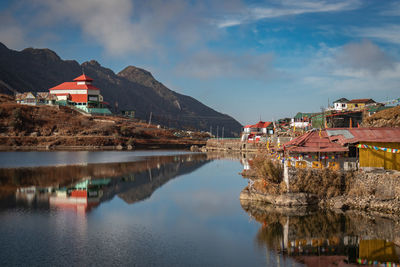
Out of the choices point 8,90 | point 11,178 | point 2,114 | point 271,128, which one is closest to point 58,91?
point 2,114

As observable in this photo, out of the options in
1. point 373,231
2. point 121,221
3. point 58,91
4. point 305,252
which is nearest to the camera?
point 305,252

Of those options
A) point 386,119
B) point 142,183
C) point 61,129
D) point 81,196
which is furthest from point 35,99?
point 386,119

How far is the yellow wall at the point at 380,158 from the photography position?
1115 inches

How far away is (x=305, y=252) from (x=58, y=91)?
12287 centimetres

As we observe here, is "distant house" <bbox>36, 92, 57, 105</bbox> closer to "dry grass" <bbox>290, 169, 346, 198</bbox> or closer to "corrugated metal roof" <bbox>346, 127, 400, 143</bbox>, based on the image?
"dry grass" <bbox>290, 169, 346, 198</bbox>

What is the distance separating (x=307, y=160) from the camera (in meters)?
31.6

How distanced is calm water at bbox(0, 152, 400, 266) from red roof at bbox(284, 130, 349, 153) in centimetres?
618

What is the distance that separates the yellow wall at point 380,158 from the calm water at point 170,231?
5.52m

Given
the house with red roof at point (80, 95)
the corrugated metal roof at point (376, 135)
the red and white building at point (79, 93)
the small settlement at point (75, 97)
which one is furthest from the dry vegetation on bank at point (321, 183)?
the red and white building at point (79, 93)

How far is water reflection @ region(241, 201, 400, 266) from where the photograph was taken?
19048mm

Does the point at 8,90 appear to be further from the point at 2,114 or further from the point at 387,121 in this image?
the point at 387,121

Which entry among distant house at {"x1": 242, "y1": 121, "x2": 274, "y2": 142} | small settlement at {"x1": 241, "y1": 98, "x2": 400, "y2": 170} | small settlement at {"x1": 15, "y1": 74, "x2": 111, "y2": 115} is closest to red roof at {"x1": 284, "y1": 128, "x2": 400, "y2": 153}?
small settlement at {"x1": 241, "y1": 98, "x2": 400, "y2": 170}

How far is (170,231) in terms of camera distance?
24.1m

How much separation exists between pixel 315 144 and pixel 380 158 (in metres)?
5.09
